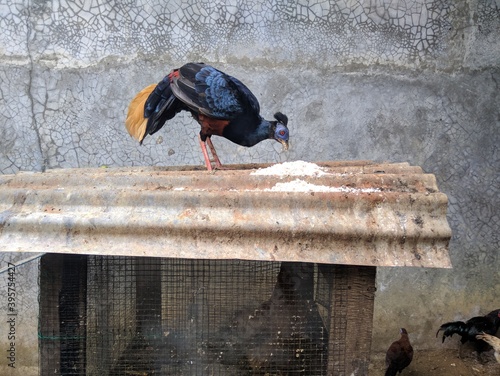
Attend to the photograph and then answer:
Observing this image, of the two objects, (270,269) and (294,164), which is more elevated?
(294,164)

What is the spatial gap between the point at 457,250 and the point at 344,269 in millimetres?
3434

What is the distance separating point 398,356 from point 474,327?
0.92 metres

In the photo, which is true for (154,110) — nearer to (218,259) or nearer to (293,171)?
(293,171)

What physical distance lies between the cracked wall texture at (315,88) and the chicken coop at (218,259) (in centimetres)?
245

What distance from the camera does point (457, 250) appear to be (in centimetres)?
464

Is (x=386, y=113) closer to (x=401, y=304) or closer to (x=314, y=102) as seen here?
(x=314, y=102)

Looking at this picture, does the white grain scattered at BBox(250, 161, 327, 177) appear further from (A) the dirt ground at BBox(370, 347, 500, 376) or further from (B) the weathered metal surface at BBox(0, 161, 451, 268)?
(A) the dirt ground at BBox(370, 347, 500, 376)

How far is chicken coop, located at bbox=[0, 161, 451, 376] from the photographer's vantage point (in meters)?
1.54

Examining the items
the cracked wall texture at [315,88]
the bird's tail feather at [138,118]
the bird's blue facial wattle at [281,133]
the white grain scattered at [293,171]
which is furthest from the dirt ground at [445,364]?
the white grain scattered at [293,171]

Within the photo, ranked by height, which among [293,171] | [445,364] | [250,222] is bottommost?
[445,364]

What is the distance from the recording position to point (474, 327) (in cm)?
454

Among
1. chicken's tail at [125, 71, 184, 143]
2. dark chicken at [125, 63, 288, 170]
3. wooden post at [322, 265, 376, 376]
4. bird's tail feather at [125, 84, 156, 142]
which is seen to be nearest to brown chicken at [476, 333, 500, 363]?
dark chicken at [125, 63, 288, 170]

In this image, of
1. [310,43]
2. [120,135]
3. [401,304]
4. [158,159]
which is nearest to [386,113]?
[310,43]

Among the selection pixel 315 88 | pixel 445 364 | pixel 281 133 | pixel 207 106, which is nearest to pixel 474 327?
pixel 445 364
